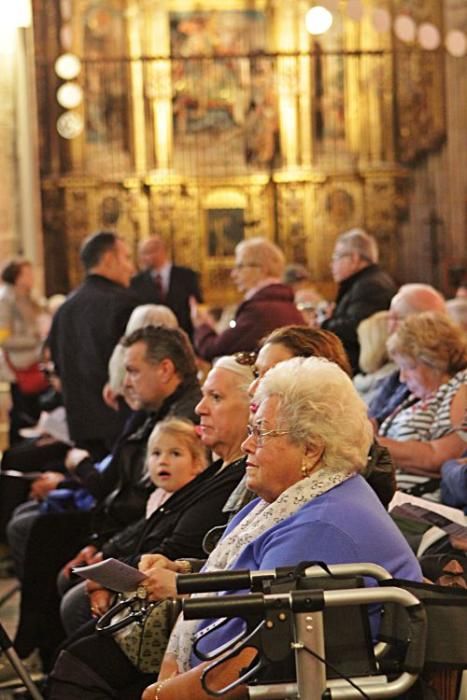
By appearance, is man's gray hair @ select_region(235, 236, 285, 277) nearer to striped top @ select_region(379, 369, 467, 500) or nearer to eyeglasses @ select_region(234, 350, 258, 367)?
striped top @ select_region(379, 369, 467, 500)

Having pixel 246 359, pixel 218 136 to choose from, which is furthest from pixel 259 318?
pixel 218 136

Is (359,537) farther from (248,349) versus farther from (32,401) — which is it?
(32,401)

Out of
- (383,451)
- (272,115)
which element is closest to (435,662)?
(383,451)

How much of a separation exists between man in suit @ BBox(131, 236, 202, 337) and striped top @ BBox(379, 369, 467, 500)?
4954mm

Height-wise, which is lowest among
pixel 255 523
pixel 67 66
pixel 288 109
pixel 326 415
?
pixel 255 523

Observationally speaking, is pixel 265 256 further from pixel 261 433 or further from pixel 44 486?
pixel 261 433

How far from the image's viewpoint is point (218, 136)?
19.4 metres

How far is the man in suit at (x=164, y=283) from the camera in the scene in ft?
35.2

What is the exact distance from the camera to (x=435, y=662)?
2775 millimetres

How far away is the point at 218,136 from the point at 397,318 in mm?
13312

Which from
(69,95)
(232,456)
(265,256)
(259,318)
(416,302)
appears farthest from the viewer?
(69,95)

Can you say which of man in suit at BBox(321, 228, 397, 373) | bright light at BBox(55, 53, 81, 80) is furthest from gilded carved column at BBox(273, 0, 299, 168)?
man in suit at BBox(321, 228, 397, 373)

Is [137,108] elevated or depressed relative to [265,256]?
elevated

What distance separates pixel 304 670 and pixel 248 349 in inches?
181
